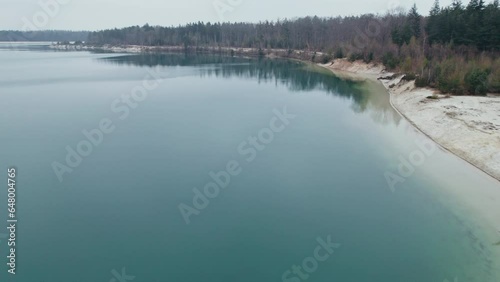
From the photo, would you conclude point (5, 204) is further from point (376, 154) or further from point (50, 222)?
point (376, 154)

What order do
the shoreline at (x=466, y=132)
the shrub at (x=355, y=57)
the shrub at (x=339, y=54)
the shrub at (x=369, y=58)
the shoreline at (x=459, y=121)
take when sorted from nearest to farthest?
the shoreline at (x=466, y=132)
the shoreline at (x=459, y=121)
the shrub at (x=369, y=58)
the shrub at (x=355, y=57)
the shrub at (x=339, y=54)

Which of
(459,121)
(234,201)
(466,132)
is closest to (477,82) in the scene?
(459,121)

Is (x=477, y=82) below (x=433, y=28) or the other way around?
below

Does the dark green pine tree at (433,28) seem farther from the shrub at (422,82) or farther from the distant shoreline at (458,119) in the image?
the shrub at (422,82)

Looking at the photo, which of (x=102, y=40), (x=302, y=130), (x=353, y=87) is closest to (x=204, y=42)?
(x=102, y=40)

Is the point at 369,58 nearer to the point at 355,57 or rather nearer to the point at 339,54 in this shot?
the point at 355,57

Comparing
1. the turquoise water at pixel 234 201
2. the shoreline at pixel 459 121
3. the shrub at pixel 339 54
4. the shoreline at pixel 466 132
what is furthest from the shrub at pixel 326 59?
the turquoise water at pixel 234 201
